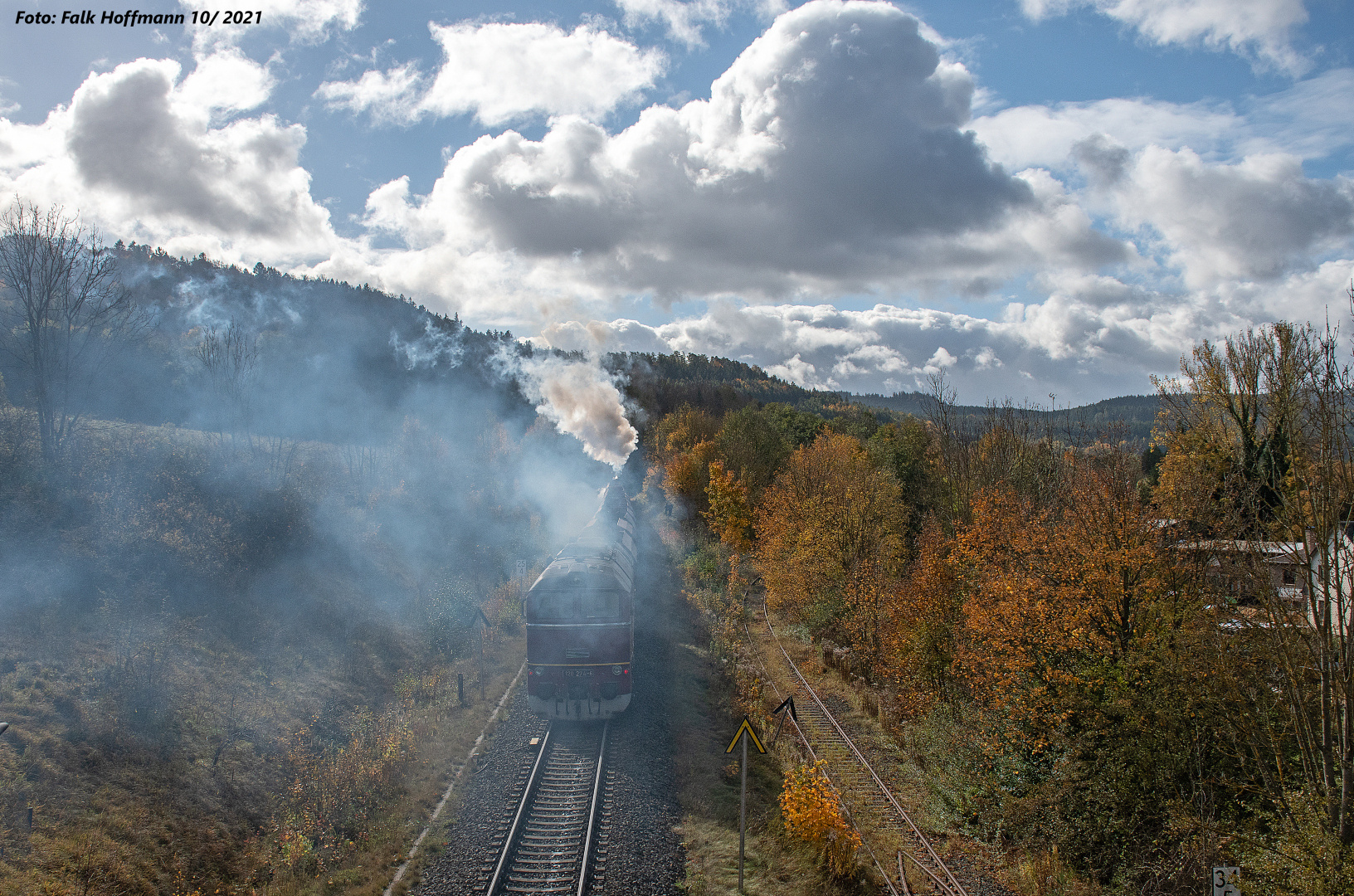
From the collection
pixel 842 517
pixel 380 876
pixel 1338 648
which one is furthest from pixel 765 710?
pixel 1338 648

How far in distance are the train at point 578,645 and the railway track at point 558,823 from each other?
772mm

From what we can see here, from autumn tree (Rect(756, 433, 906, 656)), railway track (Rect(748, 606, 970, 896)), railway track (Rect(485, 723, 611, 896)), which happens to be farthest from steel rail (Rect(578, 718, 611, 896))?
autumn tree (Rect(756, 433, 906, 656))

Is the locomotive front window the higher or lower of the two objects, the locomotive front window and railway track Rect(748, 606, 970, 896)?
the higher

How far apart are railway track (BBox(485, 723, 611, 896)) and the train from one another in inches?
30.4

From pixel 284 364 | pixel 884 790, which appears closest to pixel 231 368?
pixel 284 364

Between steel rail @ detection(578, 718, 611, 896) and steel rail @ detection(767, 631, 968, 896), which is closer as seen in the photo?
steel rail @ detection(578, 718, 611, 896)

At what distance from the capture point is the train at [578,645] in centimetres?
1534

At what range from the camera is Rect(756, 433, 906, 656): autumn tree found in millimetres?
23688

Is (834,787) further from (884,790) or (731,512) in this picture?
(731,512)

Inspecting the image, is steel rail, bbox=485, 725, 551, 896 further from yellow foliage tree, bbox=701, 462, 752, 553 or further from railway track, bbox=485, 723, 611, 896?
yellow foliage tree, bbox=701, 462, 752, 553

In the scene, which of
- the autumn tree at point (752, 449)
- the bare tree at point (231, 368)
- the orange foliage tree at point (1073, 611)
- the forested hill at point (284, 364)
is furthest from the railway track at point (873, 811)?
the forested hill at point (284, 364)

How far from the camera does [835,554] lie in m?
26.1

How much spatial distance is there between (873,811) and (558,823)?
702 centimetres

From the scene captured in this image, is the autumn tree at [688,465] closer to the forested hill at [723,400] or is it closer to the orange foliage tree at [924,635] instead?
the forested hill at [723,400]
